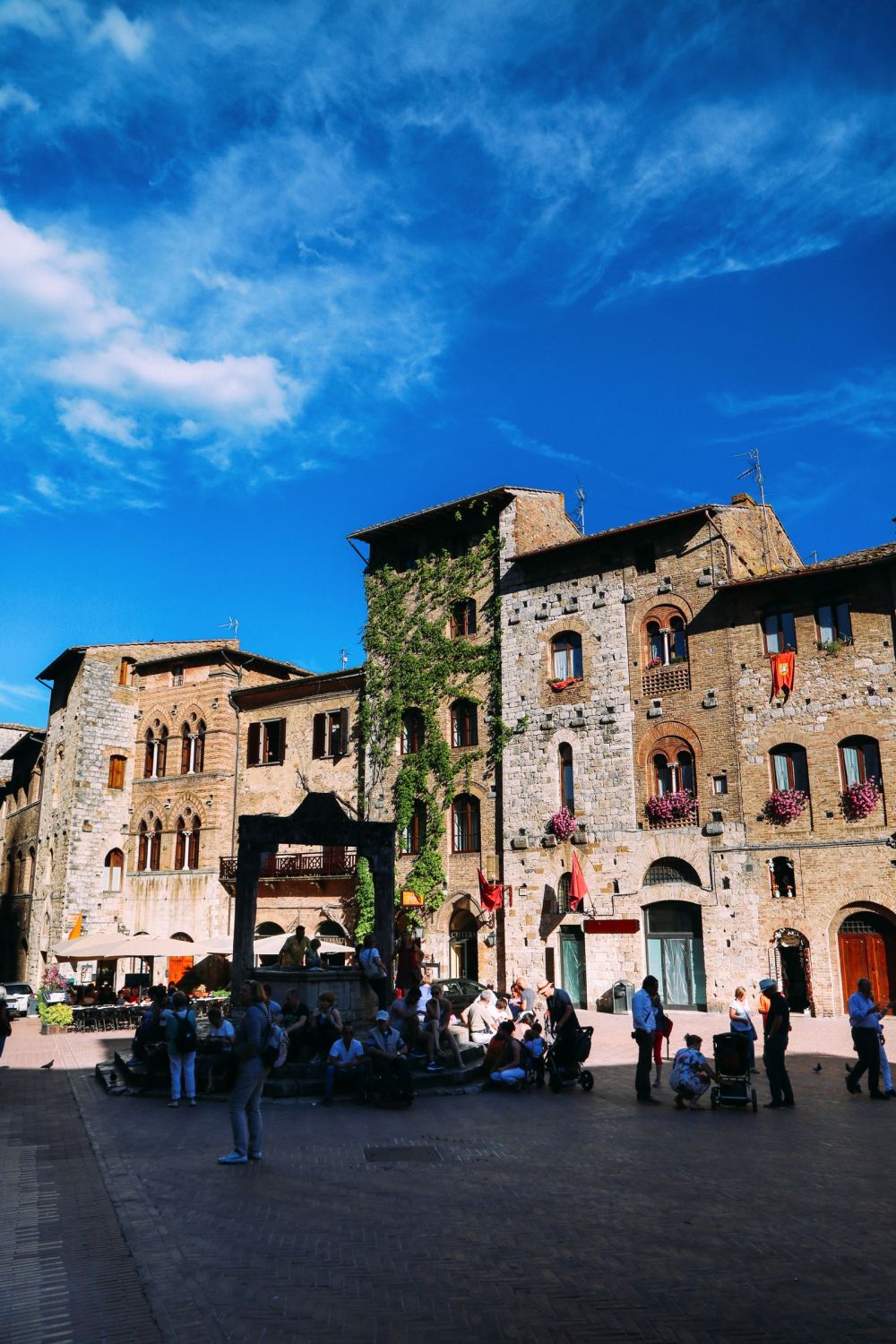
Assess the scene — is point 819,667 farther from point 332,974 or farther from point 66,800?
point 66,800

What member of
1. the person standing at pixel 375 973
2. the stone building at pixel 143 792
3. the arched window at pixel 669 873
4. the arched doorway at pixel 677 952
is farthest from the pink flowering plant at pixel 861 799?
the stone building at pixel 143 792

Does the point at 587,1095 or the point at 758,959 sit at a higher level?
the point at 758,959

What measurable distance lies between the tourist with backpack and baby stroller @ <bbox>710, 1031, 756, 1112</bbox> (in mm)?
7081

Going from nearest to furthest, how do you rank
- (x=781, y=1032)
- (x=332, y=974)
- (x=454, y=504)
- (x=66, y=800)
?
1. (x=781, y=1032)
2. (x=332, y=974)
3. (x=454, y=504)
4. (x=66, y=800)

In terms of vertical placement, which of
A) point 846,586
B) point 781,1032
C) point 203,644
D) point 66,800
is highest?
point 203,644

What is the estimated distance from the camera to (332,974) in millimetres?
16906

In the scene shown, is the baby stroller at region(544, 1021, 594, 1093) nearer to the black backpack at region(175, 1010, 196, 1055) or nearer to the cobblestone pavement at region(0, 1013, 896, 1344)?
the cobblestone pavement at region(0, 1013, 896, 1344)

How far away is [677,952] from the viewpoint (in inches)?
1065

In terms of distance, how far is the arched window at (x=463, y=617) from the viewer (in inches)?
1304

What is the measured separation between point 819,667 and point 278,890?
62.3ft

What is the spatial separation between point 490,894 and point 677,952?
570 cm

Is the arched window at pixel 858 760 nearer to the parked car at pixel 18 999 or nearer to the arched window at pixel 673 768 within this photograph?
the arched window at pixel 673 768

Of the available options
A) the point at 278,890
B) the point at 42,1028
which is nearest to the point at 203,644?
the point at 278,890

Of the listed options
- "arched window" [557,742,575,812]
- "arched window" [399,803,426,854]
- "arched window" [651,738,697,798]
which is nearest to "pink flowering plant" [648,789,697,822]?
"arched window" [651,738,697,798]
